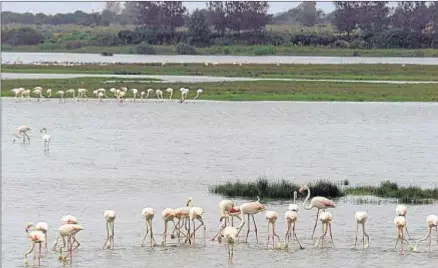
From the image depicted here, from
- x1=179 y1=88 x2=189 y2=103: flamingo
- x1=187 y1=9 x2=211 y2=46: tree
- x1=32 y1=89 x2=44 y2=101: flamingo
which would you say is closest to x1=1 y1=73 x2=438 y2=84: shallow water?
x1=179 y1=88 x2=189 y2=103: flamingo

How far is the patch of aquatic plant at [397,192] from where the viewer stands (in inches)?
809

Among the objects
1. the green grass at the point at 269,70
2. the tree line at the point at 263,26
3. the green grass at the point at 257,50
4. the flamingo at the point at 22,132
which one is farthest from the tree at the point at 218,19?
the flamingo at the point at 22,132

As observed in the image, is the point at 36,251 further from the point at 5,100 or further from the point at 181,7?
the point at 181,7

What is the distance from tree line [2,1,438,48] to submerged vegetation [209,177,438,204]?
75010 millimetres

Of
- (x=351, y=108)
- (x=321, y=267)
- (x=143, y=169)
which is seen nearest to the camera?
(x=321, y=267)

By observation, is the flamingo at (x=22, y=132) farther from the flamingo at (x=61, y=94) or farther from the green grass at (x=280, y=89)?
the green grass at (x=280, y=89)

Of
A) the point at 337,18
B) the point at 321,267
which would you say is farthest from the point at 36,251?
the point at 337,18

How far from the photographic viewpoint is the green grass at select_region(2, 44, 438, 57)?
8949 centimetres

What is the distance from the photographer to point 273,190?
20531 mm

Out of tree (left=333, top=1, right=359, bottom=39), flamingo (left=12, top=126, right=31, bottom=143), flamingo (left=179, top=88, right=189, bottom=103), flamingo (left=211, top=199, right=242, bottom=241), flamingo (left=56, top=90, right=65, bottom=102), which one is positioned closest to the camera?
flamingo (left=211, top=199, right=242, bottom=241)

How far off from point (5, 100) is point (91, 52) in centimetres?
5442

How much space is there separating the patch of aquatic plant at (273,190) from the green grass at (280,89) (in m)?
22.4

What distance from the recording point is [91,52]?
9706cm

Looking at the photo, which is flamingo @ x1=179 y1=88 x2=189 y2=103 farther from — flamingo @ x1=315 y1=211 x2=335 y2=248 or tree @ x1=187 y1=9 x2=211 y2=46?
tree @ x1=187 y1=9 x2=211 y2=46
